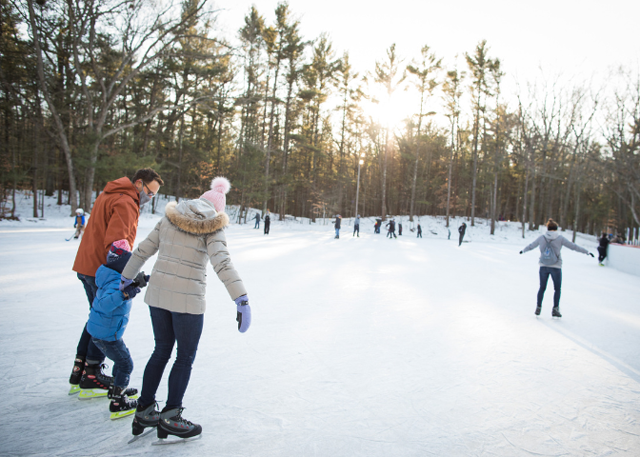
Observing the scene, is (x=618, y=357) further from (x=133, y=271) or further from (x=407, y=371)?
(x=133, y=271)

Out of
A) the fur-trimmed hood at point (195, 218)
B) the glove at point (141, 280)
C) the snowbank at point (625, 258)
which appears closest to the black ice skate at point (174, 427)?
the glove at point (141, 280)

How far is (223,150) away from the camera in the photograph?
34875mm

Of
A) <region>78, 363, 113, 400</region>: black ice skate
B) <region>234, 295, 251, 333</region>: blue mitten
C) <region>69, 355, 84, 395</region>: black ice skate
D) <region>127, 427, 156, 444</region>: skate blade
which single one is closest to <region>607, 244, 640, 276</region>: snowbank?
<region>234, 295, 251, 333</region>: blue mitten

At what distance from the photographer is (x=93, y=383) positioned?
2.55 metres

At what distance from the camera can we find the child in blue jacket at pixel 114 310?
2.24 meters

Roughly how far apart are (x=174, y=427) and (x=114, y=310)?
87cm

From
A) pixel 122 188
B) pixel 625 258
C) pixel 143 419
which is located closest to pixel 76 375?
pixel 143 419

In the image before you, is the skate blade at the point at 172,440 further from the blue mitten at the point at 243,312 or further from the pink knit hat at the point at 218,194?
the pink knit hat at the point at 218,194

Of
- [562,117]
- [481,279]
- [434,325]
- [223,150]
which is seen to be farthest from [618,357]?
[223,150]

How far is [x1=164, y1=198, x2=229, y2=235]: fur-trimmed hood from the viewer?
6.65ft

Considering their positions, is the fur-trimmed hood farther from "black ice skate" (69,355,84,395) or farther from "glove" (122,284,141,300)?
"black ice skate" (69,355,84,395)

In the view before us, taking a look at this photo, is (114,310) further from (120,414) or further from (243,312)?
(243,312)

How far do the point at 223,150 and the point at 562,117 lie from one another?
30773 millimetres

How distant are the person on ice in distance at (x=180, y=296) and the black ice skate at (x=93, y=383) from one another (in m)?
0.68
